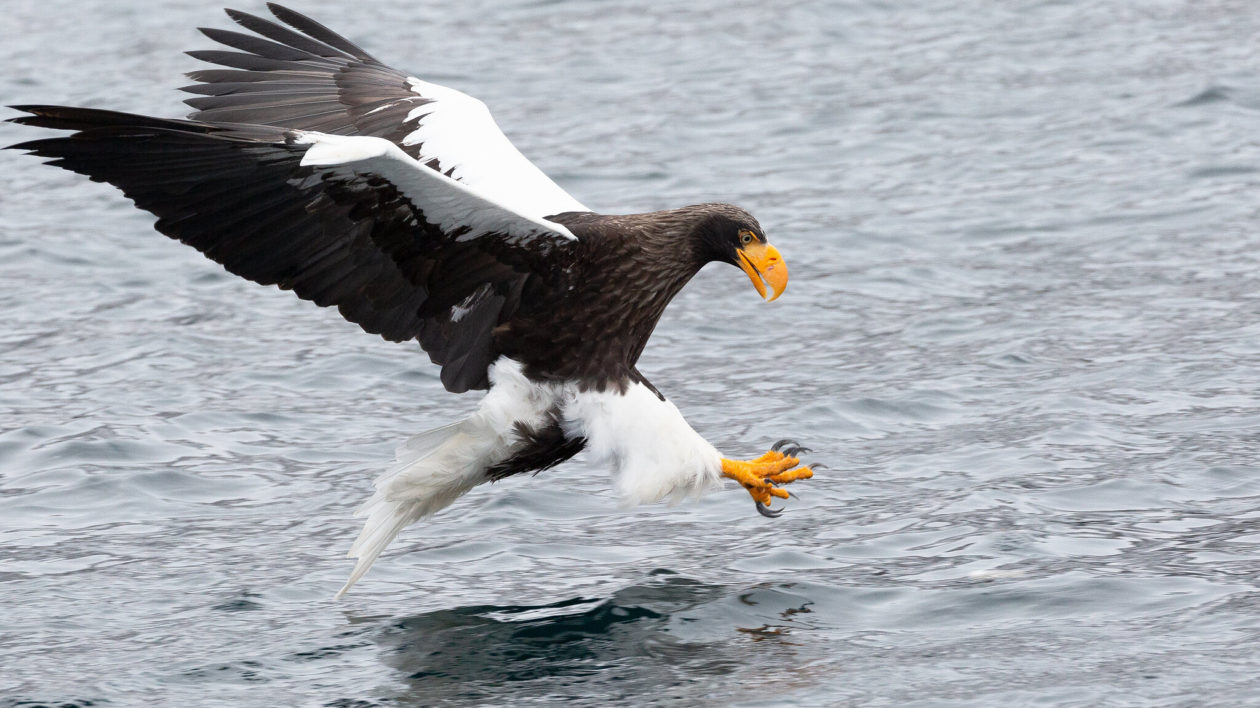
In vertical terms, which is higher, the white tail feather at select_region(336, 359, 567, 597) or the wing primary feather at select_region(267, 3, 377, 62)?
the wing primary feather at select_region(267, 3, 377, 62)

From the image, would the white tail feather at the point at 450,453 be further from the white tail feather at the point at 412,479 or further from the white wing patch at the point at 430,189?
the white wing patch at the point at 430,189

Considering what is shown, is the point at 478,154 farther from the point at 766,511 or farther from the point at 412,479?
the point at 766,511

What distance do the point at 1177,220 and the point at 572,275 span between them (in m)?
5.04

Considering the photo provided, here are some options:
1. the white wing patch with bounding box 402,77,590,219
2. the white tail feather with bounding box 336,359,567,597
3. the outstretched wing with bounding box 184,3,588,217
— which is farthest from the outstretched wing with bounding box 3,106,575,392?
the outstretched wing with bounding box 184,3,588,217

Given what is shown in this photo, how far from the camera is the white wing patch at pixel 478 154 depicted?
20.4 feet

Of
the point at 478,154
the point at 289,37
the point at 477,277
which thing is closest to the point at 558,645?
the point at 477,277

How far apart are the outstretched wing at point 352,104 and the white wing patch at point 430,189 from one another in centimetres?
55

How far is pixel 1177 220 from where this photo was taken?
32.0 ft

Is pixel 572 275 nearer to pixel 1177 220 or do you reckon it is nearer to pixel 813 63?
pixel 1177 220

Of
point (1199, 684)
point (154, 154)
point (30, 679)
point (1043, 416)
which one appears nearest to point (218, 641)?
point (30, 679)

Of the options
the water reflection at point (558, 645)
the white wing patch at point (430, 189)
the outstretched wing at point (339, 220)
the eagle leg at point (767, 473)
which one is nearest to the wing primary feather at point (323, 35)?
→ the outstretched wing at point (339, 220)

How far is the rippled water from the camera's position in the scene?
207 inches

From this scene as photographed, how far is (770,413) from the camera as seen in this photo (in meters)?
7.64

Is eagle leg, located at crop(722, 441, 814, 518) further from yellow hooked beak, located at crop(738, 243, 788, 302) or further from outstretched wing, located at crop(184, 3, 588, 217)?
outstretched wing, located at crop(184, 3, 588, 217)
